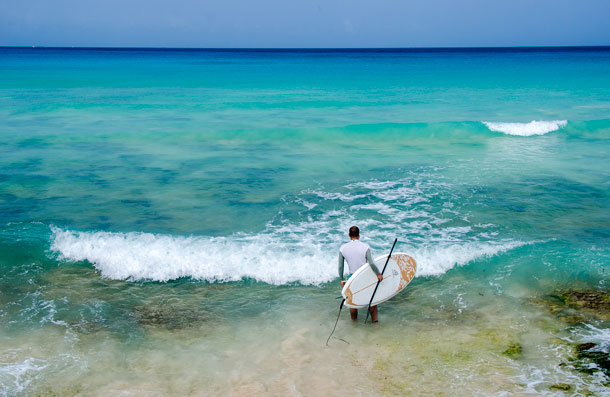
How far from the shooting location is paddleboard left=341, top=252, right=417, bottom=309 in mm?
7820

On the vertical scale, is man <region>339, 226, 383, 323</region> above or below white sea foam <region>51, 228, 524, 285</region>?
above

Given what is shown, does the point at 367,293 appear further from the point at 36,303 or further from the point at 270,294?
the point at 36,303

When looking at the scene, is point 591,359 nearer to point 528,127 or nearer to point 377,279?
point 377,279

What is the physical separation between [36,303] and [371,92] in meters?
37.0

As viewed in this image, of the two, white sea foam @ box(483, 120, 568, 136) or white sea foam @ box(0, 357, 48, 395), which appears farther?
white sea foam @ box(483, 120, 568, 136)

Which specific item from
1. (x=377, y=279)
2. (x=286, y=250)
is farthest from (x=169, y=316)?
(x=377, y=279)

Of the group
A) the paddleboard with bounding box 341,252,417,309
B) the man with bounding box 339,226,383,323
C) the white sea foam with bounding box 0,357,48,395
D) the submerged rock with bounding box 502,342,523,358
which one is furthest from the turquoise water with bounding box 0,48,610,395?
the man with bounding box 339,226,383,323

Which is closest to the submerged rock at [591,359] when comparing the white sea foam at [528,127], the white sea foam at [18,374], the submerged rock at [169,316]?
the submerged rock at [169,316]

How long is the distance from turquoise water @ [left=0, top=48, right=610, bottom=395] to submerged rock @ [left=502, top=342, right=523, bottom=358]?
0.13m

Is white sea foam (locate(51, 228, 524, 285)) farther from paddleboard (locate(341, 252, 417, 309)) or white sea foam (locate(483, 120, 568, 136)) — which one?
white sea foam (locate(483, 120, 568, 136))

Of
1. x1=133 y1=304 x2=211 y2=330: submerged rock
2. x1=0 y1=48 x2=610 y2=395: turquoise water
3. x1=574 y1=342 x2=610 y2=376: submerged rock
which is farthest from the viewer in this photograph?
x1=133 y1=304 x2=211 y2=330: submerged rock

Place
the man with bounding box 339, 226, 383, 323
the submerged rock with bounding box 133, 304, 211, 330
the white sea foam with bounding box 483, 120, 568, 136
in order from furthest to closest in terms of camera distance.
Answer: the white sea foam with bounding box 483, 120, 568, 136, the submerged rock with bounding box 133, 304, 211, 330, the man with bounding box 339, 226, 383, 323

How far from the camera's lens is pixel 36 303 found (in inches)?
358

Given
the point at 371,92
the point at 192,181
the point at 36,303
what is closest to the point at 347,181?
the point at 192,181
